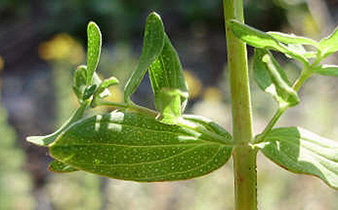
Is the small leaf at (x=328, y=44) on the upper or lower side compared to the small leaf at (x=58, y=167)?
upper

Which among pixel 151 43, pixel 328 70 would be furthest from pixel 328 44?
pixel 151 43

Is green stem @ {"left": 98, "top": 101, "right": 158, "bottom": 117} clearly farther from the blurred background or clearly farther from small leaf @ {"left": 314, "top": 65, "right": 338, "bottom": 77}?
the blurred background

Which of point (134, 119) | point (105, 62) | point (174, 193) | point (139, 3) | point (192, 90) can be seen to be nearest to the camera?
point (134, 119)

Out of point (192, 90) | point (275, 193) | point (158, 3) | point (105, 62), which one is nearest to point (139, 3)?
point (158, 3)

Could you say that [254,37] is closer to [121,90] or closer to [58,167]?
[58,167]

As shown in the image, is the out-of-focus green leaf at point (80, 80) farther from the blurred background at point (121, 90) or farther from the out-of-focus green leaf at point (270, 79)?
the blurred background at point (121, 90)

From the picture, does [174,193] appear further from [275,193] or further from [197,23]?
[197,23]

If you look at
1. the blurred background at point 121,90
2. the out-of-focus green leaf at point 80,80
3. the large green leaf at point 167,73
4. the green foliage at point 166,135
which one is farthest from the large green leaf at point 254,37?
the blurred background at point 121,90

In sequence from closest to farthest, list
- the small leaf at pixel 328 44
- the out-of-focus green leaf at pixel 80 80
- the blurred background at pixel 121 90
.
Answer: the small leaf at pixel 328 44 < the out-of-focus green leaf at pixel 80 80 < the blurred background at pixel 121 90
